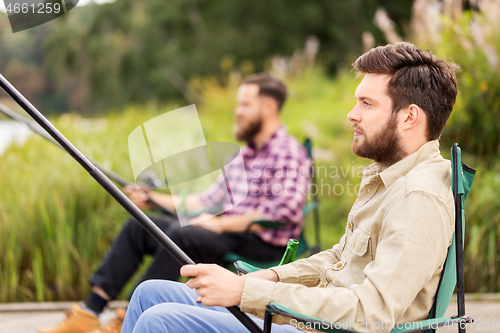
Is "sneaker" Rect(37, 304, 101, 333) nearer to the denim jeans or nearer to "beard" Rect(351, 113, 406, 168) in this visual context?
the denim jeans

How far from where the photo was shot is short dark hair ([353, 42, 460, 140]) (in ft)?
4.58

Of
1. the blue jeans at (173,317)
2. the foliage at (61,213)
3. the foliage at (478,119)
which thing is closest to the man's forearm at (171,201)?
the foliage at (61,213)

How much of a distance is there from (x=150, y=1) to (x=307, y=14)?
7.61 m

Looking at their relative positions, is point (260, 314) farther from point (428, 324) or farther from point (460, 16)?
point (460, 16)

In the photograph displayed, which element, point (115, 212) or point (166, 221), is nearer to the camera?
point (166, 221)

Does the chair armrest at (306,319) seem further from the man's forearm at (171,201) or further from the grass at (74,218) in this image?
the grass at (74,218)

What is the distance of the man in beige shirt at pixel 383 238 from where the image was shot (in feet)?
4.01

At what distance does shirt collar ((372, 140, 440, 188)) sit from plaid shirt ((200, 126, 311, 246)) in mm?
1416

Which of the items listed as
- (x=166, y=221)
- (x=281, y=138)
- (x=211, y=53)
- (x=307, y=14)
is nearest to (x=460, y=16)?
(x=281, y=138)

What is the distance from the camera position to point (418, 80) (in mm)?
1396

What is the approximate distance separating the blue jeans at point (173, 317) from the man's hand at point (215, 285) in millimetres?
166

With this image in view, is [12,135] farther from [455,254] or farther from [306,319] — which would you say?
[455,254]

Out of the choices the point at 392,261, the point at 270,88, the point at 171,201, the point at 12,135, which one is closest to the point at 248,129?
the point at 270,88

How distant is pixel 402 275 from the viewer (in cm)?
120
